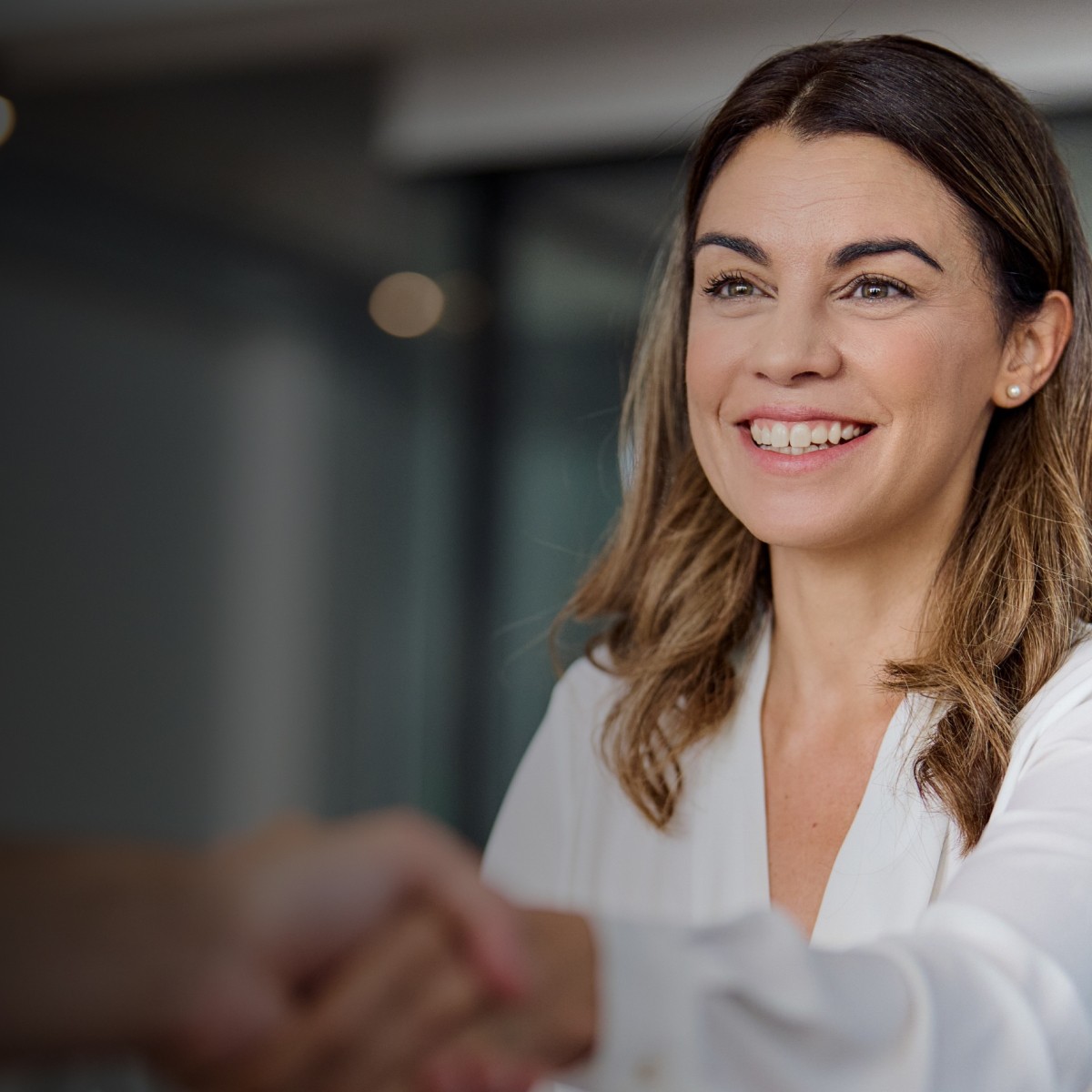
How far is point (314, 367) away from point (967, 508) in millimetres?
1145

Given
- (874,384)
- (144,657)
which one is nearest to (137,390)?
(144,657)

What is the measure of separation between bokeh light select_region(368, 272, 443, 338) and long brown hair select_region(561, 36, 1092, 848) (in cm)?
101

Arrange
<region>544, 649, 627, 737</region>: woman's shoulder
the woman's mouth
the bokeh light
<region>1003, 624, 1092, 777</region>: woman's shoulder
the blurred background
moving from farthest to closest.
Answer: the bokeh light
the blurred background
<region>544, 649, 627, 737</region>: woman's shoulder
the woman's mouth
<region>1003, 624, 1092, 777</region>: woman's shoulder

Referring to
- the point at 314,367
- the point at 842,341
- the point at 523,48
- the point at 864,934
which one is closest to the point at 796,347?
the point at 842,341

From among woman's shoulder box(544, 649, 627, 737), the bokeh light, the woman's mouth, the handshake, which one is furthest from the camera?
the bokeh light

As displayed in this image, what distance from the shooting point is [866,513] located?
2.06 feet

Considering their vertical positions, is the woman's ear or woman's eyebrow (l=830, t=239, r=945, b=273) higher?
woman's eyebrow (l=830, t=239, r=945, b=273)

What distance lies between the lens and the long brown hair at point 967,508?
583 millimetres

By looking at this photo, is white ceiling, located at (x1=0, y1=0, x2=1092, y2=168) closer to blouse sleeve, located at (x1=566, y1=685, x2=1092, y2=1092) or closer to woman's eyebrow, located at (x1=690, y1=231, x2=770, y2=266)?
woman's eyebrow, located at (x1=690, y1=231, x2=770, y2=266)

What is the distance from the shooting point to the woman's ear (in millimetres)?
643

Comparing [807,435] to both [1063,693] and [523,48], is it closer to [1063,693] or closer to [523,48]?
[1063,693]

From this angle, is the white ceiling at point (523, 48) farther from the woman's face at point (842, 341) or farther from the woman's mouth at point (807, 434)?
the woman's mouth at point (807, 434)

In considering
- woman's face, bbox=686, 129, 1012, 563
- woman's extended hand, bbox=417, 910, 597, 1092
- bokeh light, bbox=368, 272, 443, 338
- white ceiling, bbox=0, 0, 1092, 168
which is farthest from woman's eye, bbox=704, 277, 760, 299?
bokeh light, bbox=368, 272, 443, 338

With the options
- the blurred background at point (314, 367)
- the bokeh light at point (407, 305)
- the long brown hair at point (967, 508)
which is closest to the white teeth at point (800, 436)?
the long brown hair at point (967, 508)
